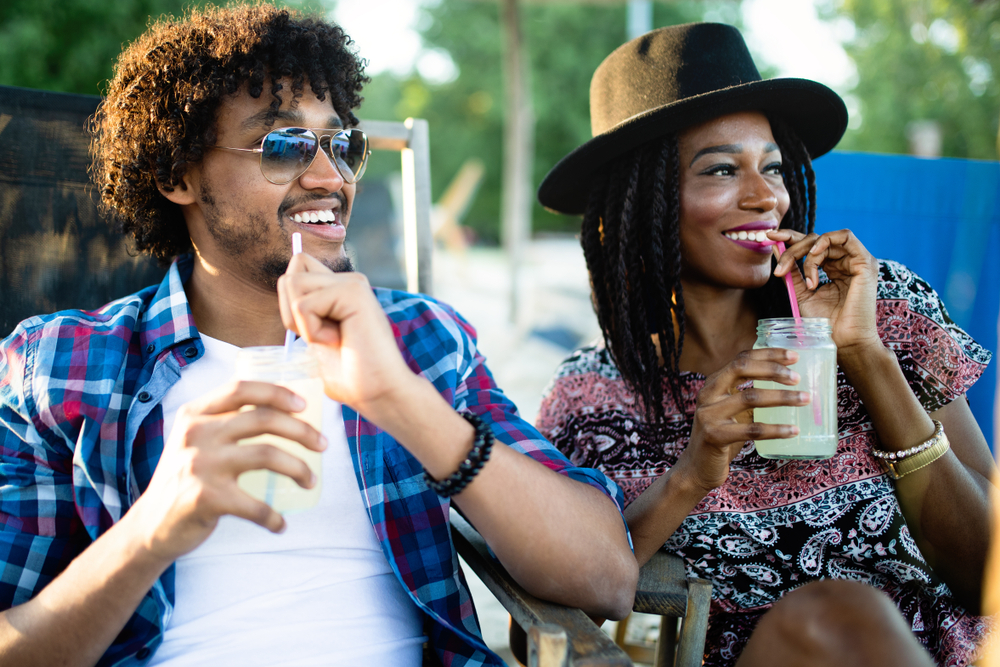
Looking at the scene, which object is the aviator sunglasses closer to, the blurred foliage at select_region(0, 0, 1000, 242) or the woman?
the blurred foliage at select_region(0, 0, 1000, 242)

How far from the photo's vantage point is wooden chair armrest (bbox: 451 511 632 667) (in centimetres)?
124

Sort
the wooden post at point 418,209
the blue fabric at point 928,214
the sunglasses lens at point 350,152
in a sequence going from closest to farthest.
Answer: the sunglasses lens at point 350,152 → the wooden post at point 418,209 → the blue fabric at point 928,214

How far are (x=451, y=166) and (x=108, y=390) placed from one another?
30.7 meters

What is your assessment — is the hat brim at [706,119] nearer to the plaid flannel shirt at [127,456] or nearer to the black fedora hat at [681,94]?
the black fedora hat at [681,94]

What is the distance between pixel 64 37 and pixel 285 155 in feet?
24.6

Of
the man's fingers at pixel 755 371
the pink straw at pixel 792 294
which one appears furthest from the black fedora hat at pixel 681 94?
the man's fingers at pixel 755 371

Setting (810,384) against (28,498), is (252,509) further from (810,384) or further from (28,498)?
(810,384)

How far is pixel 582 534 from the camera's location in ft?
5.06

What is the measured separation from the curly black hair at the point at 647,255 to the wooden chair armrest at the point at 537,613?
671 millimetres

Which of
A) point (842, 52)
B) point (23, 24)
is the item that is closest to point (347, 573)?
point (23, 24)

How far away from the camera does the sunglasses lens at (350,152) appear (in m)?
1.99

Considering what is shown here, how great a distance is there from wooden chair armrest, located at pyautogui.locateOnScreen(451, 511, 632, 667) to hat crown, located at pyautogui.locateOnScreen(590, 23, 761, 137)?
4.30 feet

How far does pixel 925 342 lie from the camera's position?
6.43 feet

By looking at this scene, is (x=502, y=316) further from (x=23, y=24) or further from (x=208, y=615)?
(x=208, y=615)
